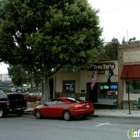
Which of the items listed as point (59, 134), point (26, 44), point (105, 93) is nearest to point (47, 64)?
point (26, 44)

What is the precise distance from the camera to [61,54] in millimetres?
Result: 16875

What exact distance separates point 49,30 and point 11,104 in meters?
6.06

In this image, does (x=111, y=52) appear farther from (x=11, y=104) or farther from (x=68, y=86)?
(x=11, y=104)

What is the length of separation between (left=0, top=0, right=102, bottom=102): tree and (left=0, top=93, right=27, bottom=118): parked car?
2.82 meters

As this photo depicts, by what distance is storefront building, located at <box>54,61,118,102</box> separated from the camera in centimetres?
2108

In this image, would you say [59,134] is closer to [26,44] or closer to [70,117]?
[70,117]

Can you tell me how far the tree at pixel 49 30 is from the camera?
17.1 meters

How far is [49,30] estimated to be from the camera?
56.0 feet

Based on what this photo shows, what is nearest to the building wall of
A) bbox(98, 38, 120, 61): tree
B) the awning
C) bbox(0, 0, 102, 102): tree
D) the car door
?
the awning

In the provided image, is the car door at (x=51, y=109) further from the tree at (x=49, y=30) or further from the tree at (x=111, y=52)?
the tree at (x=111, y=52)

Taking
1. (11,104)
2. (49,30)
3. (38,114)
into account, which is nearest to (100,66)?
(49,30)

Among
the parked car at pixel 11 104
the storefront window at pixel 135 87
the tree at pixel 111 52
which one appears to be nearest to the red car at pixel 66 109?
the parked car at pixel 11 104

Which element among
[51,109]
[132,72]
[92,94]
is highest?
[132,72]

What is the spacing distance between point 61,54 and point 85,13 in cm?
345
